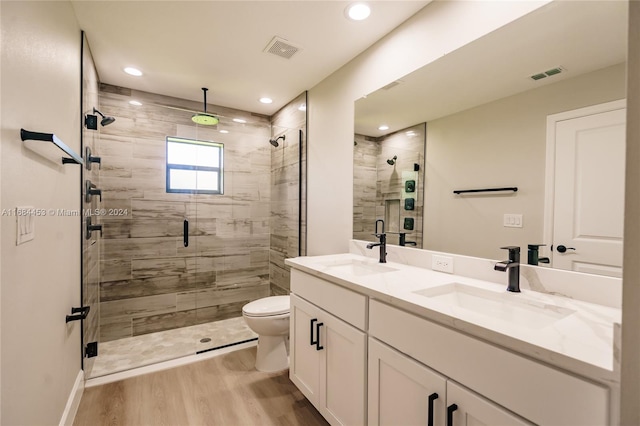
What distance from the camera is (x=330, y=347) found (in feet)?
5.17

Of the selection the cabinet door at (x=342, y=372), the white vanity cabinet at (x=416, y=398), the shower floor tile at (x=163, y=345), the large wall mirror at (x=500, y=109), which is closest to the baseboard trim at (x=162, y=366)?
the shower floor tile at (x=163, y=345)

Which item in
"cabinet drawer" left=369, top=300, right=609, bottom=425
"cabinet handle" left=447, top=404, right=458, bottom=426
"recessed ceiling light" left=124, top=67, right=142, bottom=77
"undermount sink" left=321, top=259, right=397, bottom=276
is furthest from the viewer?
"recessed ceiling light" left=124, top=67, right=142, bottom=77

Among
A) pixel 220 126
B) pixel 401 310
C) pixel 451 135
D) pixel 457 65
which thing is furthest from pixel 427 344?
pixel 220 126

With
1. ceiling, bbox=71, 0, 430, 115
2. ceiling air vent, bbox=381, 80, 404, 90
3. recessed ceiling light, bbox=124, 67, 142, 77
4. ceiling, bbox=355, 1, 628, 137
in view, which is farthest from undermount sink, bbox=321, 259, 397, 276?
recessed ceiling light, bbox=124, 67, 142, 77

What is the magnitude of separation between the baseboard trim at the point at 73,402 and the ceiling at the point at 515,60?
2.61 meters

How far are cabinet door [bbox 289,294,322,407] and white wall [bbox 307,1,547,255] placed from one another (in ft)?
2.42

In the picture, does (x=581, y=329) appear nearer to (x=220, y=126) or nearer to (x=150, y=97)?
(x=220, y=126)

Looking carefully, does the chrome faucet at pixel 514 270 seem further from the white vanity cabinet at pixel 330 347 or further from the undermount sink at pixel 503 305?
the white vanity cabinet at pixel 330 347

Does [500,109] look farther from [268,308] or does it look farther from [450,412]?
[268,308]

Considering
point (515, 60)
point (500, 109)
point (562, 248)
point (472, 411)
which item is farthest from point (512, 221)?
point (472, 411)

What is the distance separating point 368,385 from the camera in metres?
1.32

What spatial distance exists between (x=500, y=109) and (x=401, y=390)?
138cm

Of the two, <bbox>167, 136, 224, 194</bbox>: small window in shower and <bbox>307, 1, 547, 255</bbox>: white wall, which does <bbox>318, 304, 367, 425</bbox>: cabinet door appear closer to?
<bbox>307, 1, 547, 255</bbox>: white wall

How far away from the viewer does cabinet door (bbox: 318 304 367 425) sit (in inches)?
53.7
